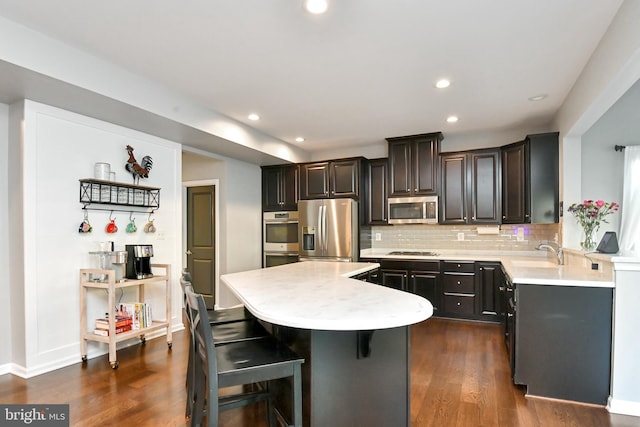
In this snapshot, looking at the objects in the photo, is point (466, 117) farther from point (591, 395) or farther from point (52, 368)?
point (52, 368)

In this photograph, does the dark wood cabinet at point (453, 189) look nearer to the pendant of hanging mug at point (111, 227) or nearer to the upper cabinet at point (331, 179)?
the upper cabinet at point (331, 179)

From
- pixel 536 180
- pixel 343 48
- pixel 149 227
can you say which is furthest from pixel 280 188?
pixel 536 180

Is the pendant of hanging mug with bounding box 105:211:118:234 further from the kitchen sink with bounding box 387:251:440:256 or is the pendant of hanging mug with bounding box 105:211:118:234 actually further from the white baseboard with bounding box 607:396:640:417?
the white baseboard with bounding box 607:396:640:417

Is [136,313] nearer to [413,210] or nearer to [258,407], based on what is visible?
[258,407]

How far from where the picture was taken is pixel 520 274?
2754mm

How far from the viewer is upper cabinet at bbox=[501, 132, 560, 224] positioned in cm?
409

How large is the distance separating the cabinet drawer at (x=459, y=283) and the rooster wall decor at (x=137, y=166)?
388 centimetres

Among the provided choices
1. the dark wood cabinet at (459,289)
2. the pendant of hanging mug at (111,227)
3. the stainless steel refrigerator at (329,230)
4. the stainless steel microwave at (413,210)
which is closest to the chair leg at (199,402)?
the pendant of hanging mug at (111,227)

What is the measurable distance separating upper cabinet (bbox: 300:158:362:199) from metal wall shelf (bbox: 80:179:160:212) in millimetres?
2337

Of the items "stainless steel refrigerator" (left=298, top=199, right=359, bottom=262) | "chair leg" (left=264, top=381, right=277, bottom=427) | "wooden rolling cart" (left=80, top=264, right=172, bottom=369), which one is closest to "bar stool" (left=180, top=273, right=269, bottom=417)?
"chair leg" (left=264, top=381, right=277, bottom=427)

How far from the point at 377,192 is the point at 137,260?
3371 mm

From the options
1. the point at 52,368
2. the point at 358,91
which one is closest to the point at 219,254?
the point at 52,368

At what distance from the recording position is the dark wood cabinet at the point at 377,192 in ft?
17.4

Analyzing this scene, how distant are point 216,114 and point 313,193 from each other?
2.08m
